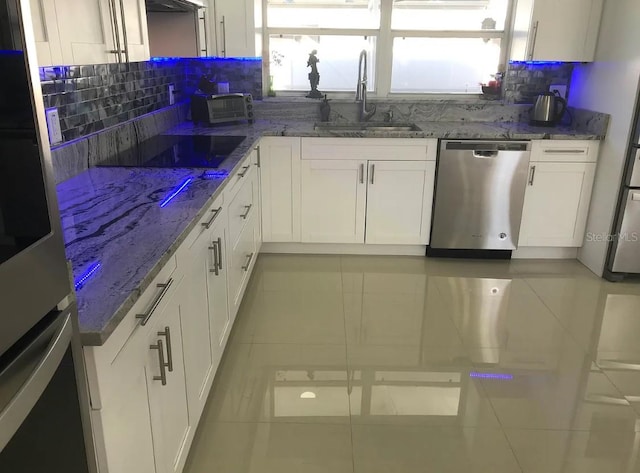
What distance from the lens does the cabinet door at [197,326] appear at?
1772mm

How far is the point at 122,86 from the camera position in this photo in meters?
2.80

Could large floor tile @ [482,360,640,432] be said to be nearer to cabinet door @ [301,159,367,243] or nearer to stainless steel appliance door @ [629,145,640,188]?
stainless steel appliance door @ [629,145,640,188]

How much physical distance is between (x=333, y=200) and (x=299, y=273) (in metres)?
0.58

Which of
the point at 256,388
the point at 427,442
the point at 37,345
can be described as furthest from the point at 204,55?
the point at 37,345

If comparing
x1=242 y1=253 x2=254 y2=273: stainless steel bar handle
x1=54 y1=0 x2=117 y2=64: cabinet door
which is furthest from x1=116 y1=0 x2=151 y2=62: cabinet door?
x1=242 y1=253 x2=254 y2=273: stainless steel bar handle

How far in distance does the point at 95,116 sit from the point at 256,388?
1.47 m

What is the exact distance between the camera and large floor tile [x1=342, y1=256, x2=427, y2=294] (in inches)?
132

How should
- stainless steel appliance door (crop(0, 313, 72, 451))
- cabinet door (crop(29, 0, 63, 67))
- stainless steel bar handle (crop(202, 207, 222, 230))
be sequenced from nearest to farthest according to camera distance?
stainless steel appliance door (crop(0, 313, 72, 451)), cabinet door (crop(29, 0, 63, 67)), stainless steel bar handle (crop(202, 207, 222, 230))

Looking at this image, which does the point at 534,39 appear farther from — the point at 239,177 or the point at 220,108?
the point at 239,177

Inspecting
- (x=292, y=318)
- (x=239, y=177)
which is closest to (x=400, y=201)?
(x=292, y=318)

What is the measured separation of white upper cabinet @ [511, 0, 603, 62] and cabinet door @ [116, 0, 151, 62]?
2.63 metres

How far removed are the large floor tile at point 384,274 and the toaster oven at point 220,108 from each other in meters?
1.27

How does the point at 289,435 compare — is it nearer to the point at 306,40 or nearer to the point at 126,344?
the point at 126,344

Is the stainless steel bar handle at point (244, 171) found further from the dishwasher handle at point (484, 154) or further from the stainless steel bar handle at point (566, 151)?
the stainless steel bar handle at point (566, 151)
